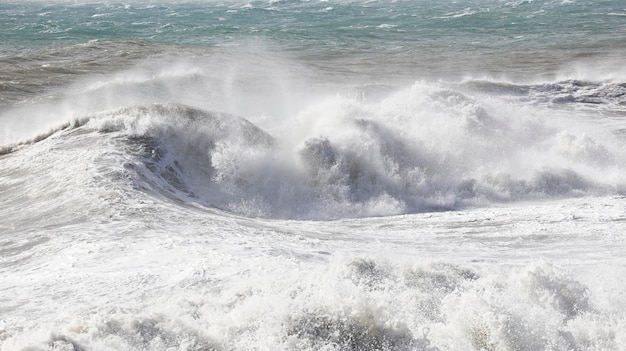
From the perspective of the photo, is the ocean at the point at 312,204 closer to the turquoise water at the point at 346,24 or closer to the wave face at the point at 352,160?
the wave face at the point at 352,160

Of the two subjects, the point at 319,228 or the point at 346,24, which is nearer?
the point at 319,228

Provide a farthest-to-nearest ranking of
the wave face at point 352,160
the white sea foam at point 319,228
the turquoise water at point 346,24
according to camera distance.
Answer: the turquoise water at point 346,24, the wave face at point 352,160, the white sea foam at point 319,228

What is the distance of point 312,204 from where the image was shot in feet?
38.4

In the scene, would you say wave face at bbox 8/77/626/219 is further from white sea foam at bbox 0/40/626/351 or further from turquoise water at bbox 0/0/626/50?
turquoise water at bbox 0/0/626/50

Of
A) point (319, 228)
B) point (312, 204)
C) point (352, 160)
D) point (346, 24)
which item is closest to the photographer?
point (319, 228)

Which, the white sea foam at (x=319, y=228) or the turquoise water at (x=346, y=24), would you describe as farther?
→ the turquoise water at (x=346, y=24)

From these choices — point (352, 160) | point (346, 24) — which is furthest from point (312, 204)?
point (346, 24)

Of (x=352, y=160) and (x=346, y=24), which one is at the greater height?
(x=352, y=160)

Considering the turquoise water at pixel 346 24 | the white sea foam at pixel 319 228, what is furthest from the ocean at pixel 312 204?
the turquoise water at pixel 346 24

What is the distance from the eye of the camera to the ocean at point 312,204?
559 cm

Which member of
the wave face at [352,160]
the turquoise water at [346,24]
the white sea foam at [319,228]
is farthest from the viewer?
the turquoise water at [346,24]

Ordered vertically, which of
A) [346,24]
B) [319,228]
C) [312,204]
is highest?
[319,228]

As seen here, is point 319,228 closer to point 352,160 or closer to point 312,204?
point 312,204

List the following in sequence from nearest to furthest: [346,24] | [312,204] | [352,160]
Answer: [312,204] < [352,160] < [346,24]
